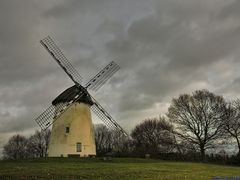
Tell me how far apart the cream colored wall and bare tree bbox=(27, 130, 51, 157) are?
65050 mm

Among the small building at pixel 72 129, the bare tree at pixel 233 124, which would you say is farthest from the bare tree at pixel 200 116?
the small building at pixel 72 129

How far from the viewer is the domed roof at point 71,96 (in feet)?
133

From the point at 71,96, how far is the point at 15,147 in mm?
81930

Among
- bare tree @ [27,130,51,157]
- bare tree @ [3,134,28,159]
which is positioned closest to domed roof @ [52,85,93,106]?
bare tree @ [27,130,51,157]

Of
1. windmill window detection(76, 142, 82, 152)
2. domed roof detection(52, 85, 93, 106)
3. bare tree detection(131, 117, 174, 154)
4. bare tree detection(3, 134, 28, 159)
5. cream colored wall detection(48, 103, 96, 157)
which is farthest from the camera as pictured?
bare tree detection(3, 134, 28, 159)

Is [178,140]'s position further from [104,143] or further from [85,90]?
[104,143]

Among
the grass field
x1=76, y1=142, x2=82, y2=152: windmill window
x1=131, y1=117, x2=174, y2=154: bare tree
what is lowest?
the grass field

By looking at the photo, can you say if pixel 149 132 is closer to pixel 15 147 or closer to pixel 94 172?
pixel 15 147

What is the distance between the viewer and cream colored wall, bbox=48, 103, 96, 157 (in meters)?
40.0

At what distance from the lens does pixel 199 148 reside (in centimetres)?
5581

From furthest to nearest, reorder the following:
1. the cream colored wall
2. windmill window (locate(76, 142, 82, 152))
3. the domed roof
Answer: the domed roof, windmill window (locate(76, 142, 82, 152)), the cream colored wall

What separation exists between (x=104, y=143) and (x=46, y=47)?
197 feet

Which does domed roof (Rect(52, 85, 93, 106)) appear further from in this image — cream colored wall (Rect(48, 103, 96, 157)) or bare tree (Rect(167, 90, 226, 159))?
bare tree (Rect(167, 90, 226, 159))

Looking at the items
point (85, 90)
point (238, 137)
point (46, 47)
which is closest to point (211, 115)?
point (238, 137)
